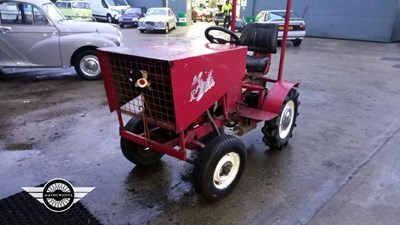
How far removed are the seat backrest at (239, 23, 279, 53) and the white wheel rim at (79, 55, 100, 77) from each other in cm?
419

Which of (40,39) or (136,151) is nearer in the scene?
(136,151)

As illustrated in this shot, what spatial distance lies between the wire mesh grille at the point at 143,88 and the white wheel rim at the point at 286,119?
1.67 meters

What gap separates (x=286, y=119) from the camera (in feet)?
12.4

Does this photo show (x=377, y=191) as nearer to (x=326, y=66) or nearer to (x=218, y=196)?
(x=218, y=196)

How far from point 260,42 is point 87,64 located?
15.0 feet

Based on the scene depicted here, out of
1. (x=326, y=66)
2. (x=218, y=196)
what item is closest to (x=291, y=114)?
(x=218, y=196)

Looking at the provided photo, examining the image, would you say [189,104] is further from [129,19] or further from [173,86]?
[129,19]

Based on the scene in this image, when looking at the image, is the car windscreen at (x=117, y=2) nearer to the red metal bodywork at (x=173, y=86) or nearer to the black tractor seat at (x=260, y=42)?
the black tractor seat at (x=260, y=42)

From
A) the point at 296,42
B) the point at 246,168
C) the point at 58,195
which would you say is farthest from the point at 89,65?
the point at 296,42

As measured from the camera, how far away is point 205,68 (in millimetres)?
2453

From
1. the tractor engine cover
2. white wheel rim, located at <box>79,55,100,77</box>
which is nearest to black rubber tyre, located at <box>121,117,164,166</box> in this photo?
the tractor engine cover

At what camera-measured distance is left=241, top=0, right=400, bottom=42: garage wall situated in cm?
1611

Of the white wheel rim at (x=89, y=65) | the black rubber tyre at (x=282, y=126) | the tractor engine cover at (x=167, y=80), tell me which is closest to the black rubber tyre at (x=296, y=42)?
the white wheel rim at (x=89, y=65)

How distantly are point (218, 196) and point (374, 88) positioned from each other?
5750 mm
